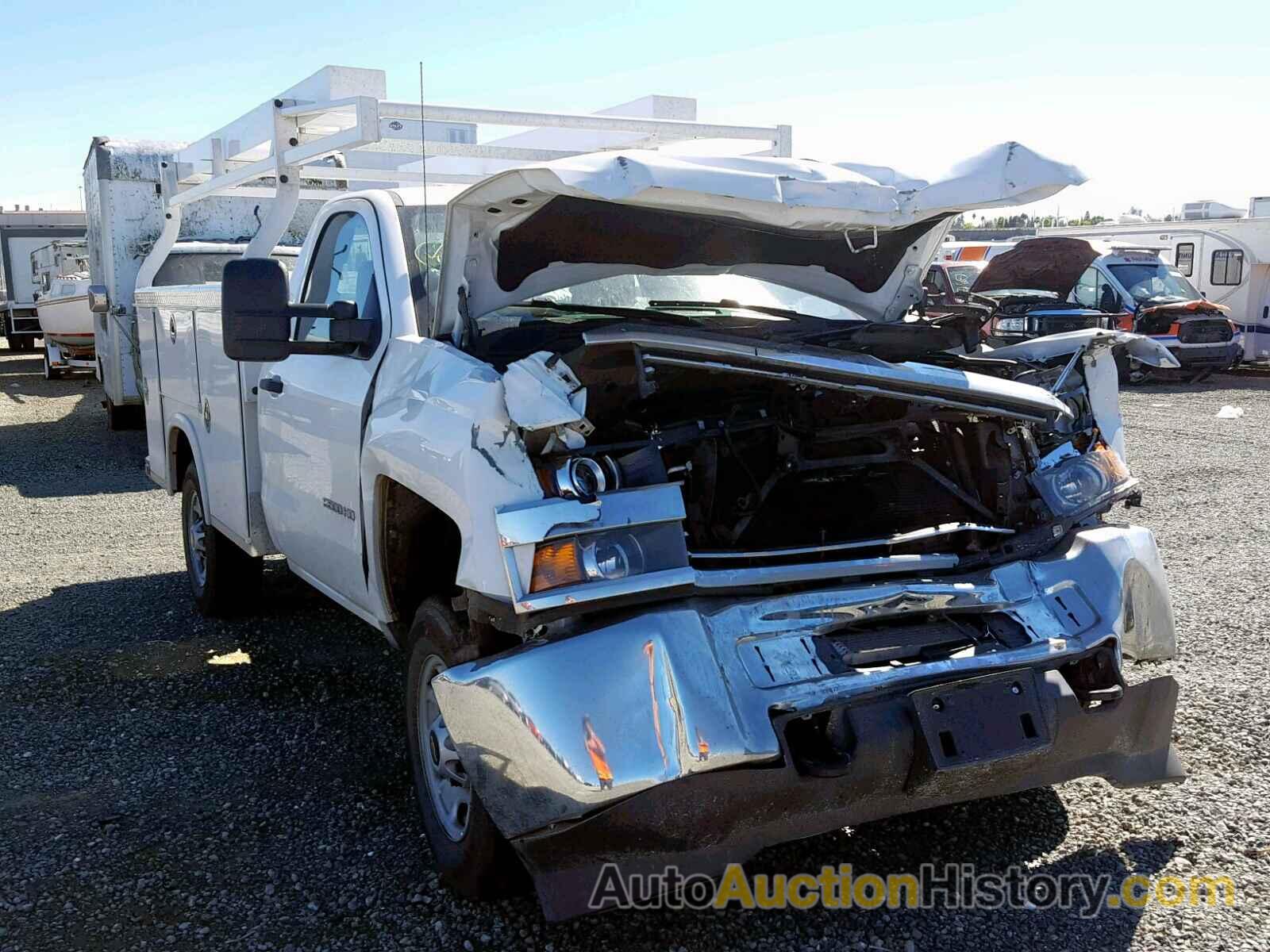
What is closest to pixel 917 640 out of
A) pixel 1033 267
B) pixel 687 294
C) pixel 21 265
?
pixel 687 294

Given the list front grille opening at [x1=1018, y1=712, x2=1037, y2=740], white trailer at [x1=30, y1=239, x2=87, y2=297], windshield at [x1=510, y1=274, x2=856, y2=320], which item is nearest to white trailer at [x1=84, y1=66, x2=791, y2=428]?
windshield at [x1=510, y1=274, x2=856, y2=320]

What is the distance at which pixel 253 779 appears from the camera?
4355 millimetres

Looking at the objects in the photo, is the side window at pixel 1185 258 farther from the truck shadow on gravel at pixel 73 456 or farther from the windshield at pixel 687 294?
the windshield at pixel 687 294

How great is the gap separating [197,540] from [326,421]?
2.55 metres

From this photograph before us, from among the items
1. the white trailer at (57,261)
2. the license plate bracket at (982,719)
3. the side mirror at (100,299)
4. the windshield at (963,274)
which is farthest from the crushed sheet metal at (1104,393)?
the white trailer at (57,261)

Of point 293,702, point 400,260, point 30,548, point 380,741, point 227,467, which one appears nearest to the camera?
point 400,260

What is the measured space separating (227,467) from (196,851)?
7.58ft

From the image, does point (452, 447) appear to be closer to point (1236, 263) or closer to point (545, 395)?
point (545, 395)

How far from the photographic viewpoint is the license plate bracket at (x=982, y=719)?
2928 mm

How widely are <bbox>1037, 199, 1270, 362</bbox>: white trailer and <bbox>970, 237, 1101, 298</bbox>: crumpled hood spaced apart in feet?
25.4

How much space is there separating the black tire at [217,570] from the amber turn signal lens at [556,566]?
3.69m

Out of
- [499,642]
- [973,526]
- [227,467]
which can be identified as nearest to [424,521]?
[499,642]

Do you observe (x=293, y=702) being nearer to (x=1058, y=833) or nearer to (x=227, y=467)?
(x=227, y=467)

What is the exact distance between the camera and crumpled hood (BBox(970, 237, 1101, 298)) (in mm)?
7875
